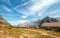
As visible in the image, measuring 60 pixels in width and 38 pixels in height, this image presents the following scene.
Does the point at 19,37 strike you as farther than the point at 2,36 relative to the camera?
Yes

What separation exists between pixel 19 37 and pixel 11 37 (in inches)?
133

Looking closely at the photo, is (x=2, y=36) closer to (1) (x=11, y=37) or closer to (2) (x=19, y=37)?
(1) (x=11, y=37)

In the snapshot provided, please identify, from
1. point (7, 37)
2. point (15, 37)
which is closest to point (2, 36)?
point (7, 37)

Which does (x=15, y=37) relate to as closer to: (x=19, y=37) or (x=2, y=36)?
(x=19, y=37)

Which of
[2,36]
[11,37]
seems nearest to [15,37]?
[11,37]

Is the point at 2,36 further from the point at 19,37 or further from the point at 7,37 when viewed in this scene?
the point at 19,37

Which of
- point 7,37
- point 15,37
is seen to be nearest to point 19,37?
point 15,37

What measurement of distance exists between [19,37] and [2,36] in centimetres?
643

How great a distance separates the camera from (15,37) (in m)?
42.5

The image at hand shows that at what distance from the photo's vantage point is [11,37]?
137 feet

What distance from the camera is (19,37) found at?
43.9 m

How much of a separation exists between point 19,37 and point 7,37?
4815mm

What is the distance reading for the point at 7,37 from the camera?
41312 millimetres

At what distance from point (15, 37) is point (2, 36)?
4.66 metres
